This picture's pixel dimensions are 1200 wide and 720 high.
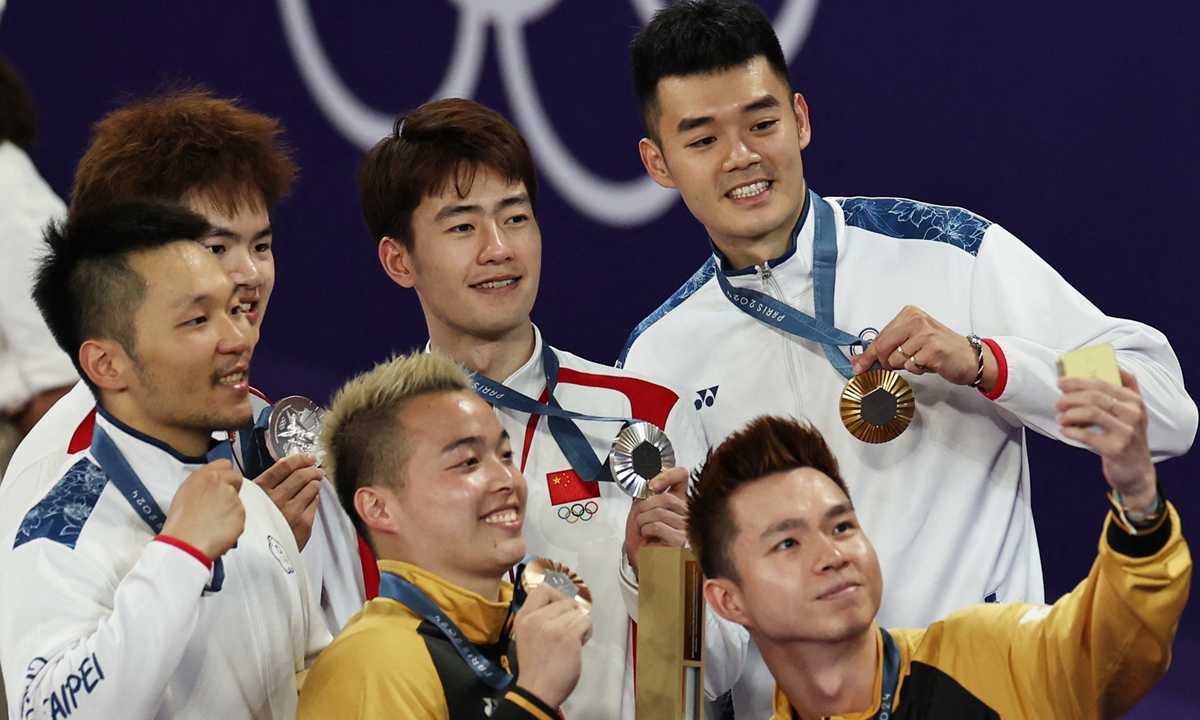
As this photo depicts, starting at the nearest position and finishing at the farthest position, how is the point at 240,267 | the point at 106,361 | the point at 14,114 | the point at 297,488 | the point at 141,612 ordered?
the point at 141,612
the point at 106,361
the point at 297,488
the point at 240,267
the point at 14,114

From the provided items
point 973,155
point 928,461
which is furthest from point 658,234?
point 928,461

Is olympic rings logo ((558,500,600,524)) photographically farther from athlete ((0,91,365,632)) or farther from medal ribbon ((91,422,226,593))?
medal ribbon ((91,422,226,593))

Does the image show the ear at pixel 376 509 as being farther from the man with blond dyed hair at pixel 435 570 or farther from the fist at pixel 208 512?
the fist at pixel 208 512

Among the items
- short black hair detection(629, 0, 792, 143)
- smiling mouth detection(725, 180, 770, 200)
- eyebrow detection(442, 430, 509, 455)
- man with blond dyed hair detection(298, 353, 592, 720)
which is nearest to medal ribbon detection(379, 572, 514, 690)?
man with blond dyed hair detection(298, 353, 592, 720)

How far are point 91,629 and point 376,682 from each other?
0.45 meters

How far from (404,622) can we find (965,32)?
248 cm

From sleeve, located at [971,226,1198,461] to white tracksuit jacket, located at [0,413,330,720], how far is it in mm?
1486

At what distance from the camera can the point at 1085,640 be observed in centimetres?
236

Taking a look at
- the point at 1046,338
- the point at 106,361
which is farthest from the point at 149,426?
the point at 1046,338

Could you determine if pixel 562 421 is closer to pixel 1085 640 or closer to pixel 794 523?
pixel 794 523

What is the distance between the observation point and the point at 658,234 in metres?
4.61

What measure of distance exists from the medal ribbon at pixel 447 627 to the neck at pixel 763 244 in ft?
3.93

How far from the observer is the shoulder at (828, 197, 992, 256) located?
10.6ft

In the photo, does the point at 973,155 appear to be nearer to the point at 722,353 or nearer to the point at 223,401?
the point at 722,353
